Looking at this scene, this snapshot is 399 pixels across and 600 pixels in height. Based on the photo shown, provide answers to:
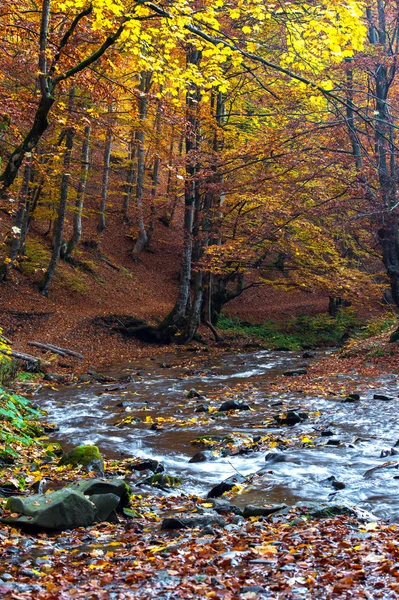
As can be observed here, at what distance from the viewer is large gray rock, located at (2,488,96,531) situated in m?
4.92

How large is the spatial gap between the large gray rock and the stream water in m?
1.67

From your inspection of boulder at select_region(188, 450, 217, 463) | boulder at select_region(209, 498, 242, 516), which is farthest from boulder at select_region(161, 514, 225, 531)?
boulder at select_region(188, 450, 217, 463)

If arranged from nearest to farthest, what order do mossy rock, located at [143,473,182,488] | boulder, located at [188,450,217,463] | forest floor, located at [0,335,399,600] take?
forest floor, located at [0,335,399,600]
mossy rock, located at [143,473,182,488]
boulder, located at [188,450,217,463]

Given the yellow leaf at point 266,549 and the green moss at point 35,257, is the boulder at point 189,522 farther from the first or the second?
the green moss at point 35,257

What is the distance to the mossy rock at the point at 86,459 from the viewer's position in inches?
277

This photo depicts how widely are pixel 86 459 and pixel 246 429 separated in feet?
10.5

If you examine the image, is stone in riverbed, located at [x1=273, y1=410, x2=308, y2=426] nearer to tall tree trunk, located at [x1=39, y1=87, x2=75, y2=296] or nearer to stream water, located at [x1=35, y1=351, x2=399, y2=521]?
stream water, located at [x1=35, y1=351, x2=399, y2=521]

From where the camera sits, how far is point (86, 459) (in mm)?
7074

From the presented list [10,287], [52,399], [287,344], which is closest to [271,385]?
[52,399]

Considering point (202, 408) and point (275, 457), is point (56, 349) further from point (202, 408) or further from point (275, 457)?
point (275, 457)

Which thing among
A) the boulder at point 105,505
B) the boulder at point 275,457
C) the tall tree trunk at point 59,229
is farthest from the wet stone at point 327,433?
the tall tree trunk at point 59,229

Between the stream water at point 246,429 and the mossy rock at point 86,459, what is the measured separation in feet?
2.93

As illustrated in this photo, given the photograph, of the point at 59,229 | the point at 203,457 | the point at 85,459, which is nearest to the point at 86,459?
the point at 85,459

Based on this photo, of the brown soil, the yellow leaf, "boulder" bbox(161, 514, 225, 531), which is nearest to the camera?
the yellow leaf
